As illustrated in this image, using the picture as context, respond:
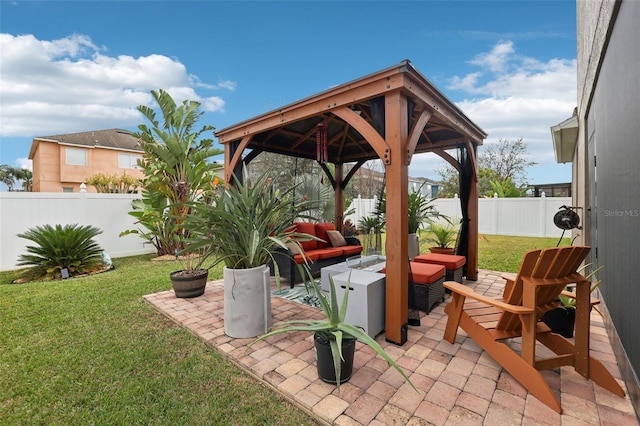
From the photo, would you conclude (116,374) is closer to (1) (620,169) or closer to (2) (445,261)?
(2) (445,261)

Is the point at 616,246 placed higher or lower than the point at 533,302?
higher

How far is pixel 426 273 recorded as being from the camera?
391 cm

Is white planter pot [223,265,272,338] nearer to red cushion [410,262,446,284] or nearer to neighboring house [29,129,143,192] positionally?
red cushion [410,262,446,284]

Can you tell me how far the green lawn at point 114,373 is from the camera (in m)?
2.04

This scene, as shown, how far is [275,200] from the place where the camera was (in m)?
3.42

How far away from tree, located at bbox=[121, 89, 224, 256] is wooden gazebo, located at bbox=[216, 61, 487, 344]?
2874mm

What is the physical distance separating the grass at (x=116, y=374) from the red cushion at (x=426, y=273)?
239cm

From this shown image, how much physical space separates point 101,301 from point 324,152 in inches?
169

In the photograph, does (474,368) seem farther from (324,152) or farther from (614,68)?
(324,152)

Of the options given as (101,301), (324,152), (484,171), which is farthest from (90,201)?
(484,171)

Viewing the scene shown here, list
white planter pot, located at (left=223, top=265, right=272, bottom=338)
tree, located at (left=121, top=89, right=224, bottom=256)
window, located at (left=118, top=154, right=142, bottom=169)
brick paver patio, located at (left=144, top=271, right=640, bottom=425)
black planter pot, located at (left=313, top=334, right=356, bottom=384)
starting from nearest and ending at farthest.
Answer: brick paver patio, located at (left=144, top=271, right=640, bottom=425)
black planter pot, located at (left=313, top=334, right=356, bottom=384)
white planter pot, located at (left=223, top=265, right=272, bottom=338)
tree, located at (left=121, top=89, right=224, bottom=256)
window, located at (left=118, top=154, right=142, bottom=169)

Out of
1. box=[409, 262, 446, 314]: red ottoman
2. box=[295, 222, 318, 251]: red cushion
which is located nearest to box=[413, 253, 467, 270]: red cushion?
box=[409, 262, 446, 314]: red ottoman

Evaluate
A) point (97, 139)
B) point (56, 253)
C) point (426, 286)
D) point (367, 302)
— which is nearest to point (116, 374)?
point (367, 302)

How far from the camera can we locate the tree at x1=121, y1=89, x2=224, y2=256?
24.8ft
